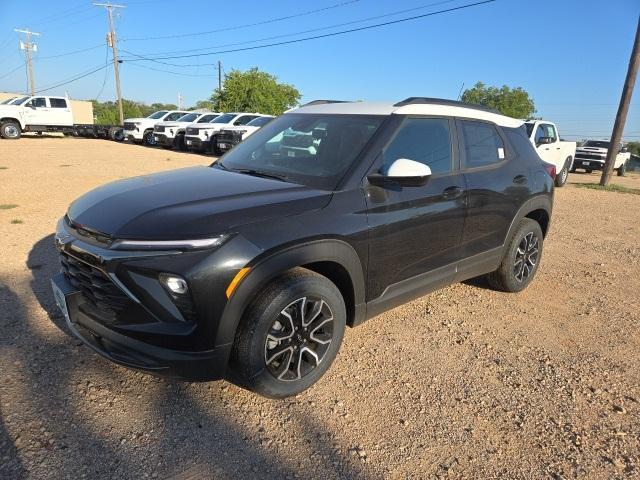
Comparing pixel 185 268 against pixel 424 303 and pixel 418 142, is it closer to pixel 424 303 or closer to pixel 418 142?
pixel 418 142

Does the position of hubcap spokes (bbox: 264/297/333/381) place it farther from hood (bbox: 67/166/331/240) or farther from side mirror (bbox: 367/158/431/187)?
side mirror (bbox: 367/158/431/187)

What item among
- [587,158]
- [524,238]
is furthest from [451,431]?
[587,158]

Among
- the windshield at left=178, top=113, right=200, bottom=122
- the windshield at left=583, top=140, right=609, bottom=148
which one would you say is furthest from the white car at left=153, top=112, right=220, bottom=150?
the windshield at left=583, top=140, right=609, bottom=148

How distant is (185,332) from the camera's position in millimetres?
2330

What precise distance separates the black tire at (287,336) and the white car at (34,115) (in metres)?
25.4

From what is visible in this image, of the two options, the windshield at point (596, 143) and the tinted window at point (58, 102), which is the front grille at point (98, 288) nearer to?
the windshield at point (596, 143)

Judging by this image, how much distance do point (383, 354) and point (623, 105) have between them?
14.6 m

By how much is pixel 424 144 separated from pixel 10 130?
25545mm

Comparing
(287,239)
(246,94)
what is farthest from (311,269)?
(246,94)

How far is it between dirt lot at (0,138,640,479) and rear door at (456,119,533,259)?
0.75 meters

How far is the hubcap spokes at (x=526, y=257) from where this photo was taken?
458 cm

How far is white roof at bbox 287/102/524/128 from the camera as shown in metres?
3.47

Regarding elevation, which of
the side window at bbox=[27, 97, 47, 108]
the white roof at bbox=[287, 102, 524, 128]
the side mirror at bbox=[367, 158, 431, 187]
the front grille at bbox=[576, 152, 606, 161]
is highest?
the side window at bbox=[27, 97, 47, 108]

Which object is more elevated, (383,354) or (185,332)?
(185,332)
